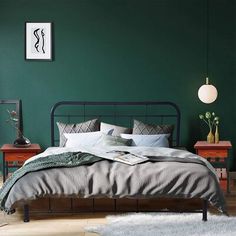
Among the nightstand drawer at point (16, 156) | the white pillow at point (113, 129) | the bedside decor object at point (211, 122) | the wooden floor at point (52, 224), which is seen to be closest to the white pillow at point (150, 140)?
the white pillow at point (113, 129)

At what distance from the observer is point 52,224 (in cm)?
575

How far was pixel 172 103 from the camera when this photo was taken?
8070mm

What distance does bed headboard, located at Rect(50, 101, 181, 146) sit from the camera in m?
8.18

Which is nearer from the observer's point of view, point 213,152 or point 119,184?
point 119,184

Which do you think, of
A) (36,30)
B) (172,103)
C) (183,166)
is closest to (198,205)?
(183,166)

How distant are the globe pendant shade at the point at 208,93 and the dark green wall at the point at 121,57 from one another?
31 cm

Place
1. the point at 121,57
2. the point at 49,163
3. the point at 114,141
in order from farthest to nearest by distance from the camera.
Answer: the point at 121,57 → the point at 114,141 → the point at 49,163

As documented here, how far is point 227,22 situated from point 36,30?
98.6 inches

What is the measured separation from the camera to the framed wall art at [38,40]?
8.12m

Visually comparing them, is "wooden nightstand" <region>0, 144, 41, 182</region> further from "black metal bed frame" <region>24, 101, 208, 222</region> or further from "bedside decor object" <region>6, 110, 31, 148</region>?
"black metal bed frame" <region>24, 101, 208, 222</region>

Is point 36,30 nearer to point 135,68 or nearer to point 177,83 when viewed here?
point 135,68

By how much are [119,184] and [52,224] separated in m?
0.72

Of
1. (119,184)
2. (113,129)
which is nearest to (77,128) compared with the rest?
(113,129)

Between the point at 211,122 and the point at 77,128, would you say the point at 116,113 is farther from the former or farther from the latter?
the point at 211,122
